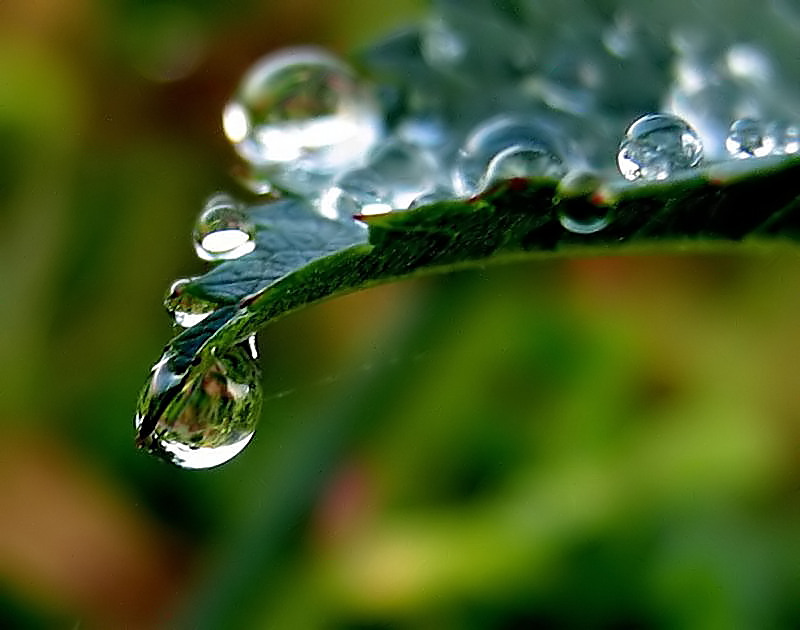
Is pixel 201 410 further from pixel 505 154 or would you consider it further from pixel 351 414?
pixel 351 414

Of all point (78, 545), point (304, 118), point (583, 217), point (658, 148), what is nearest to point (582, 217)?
point (583, 217)

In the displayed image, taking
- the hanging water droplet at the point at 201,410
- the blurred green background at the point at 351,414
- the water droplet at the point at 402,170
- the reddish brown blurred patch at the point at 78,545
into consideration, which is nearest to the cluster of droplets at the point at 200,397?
the hanging water droplet at the point at 201,410

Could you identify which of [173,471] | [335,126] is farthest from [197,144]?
[335,126]

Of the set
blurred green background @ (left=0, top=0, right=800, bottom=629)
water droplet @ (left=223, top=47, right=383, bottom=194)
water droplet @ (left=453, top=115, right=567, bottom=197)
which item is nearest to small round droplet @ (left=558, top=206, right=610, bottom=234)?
water droplet @ (left=453, top=115, right=567, bottom=197)

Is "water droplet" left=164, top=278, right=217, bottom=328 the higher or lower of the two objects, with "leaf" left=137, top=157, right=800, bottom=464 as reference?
lower

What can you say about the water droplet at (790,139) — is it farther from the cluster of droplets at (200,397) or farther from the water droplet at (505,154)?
the cluster of droplets at (200,397)

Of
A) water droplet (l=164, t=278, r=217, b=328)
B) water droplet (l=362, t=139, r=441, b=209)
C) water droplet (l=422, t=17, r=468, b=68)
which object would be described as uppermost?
water droplet (l=422, t=17, r=468, b=68)

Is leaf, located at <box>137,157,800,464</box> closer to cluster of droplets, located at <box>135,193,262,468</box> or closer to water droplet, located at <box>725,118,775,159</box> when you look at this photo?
cluster of droplets, located at <box>135,193,262,468</box>
